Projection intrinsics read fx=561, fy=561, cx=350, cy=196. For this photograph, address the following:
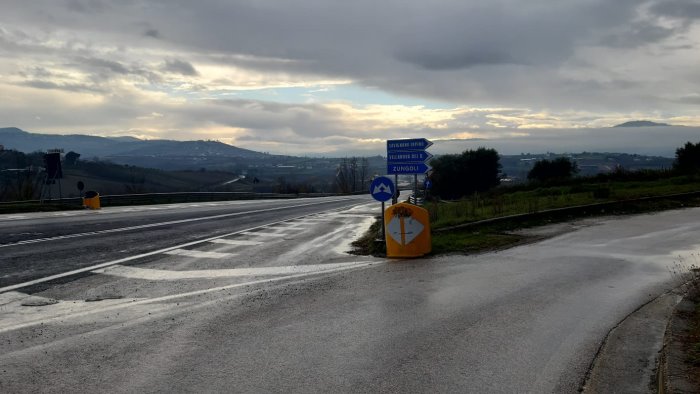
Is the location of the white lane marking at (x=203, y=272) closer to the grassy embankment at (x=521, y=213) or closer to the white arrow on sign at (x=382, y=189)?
the grassy embankment at (x=521, y=213)

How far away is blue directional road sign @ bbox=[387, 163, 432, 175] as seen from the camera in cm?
1372

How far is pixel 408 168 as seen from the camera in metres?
13.9

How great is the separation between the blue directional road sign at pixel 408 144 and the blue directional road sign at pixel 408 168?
1.33ft

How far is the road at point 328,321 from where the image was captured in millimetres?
5215

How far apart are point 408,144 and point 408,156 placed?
1.01 ft

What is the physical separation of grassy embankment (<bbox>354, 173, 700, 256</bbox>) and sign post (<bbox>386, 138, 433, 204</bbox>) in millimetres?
1818

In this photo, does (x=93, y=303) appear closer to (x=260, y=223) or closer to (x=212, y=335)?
(x=212, y=335)

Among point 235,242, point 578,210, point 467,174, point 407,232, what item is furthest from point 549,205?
point 467,174

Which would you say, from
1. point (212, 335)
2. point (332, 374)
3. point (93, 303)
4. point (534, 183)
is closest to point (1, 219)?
point (93, 303)

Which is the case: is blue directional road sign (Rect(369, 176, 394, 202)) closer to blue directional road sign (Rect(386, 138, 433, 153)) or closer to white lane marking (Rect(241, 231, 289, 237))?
blue directional road sign (Rect(386, 138, 433, 153))

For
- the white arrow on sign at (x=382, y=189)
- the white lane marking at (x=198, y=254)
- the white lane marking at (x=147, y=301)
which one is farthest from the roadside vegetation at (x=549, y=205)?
the white lane marking at (x=147, y=301)

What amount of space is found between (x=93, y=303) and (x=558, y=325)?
6.38 m

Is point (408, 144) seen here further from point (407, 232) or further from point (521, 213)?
point (521, 213)

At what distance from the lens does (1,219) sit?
2159cm
